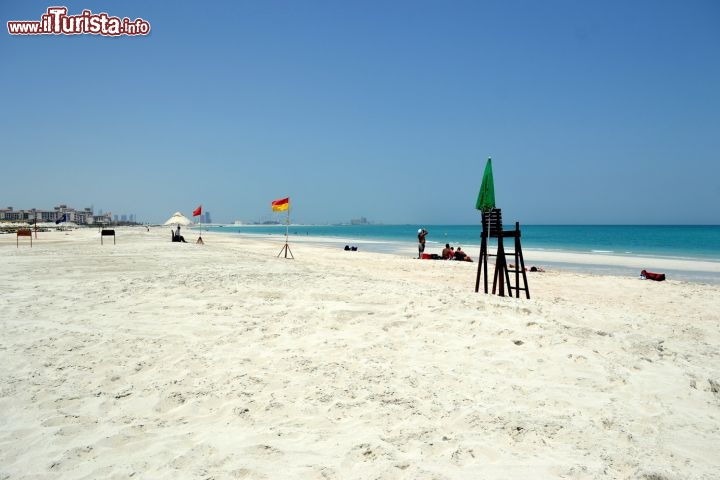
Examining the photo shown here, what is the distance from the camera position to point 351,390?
4.23m

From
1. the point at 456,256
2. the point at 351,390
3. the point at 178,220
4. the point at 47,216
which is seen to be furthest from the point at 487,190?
the point at 47,216

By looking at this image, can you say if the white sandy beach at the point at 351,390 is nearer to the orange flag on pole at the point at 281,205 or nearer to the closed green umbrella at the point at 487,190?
the closed green umbrella at the point at 487,190

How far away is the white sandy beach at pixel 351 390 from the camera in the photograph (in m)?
3.13

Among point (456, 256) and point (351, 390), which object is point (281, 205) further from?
point (351, 390)

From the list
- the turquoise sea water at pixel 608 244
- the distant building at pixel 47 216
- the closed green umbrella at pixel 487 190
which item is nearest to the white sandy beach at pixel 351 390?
the closed green umbrella at pixel 487 190

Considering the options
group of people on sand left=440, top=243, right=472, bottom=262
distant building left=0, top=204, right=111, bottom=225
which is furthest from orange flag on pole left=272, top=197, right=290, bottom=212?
distant building left=0, top=204, right=111, bottom=225

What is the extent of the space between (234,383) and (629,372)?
14.4 ft

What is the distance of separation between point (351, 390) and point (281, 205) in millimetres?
16869

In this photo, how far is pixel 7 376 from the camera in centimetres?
447

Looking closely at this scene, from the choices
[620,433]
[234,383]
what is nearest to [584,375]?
[620,433]

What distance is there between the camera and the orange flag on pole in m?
20.0

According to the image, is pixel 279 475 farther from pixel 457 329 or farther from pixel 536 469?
pixel 457 329

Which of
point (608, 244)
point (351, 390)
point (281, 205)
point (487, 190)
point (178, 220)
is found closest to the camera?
point (351, 390)

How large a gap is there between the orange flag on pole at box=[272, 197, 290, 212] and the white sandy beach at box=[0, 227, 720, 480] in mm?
12480
